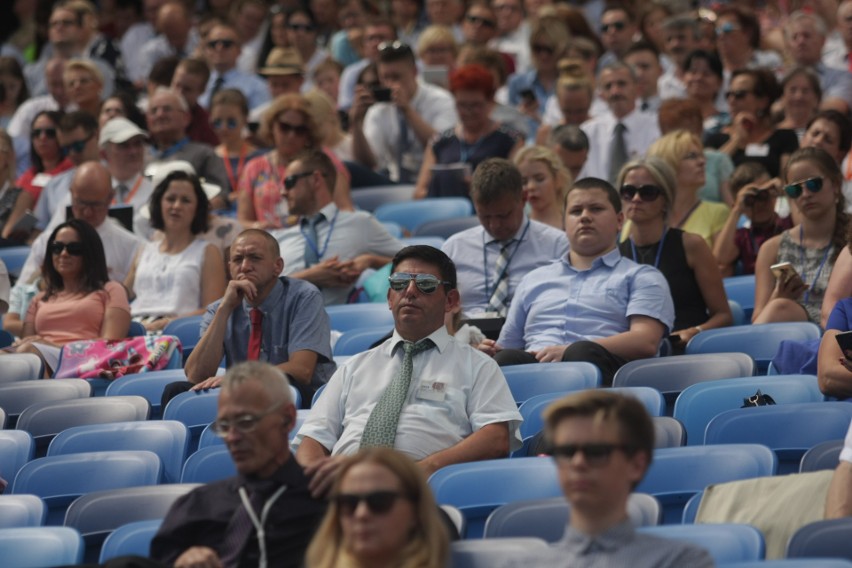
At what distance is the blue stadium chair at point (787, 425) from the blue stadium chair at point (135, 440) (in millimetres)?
1802

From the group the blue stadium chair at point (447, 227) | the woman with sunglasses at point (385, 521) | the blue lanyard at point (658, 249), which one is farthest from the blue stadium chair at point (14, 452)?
the blue stadium chair at point (447, 227)

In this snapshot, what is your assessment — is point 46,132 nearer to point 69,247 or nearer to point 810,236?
point 69,247

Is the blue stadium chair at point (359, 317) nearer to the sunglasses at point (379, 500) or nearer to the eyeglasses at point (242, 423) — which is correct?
the eyeglasses at point (242, 423)

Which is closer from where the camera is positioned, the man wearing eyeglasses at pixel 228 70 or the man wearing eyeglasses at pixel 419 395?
the man wearing eyeglasses at pixel 419 395

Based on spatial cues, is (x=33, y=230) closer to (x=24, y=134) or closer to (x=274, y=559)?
(x=24, y=134)

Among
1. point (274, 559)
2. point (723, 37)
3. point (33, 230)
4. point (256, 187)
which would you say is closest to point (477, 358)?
point (274, 559)

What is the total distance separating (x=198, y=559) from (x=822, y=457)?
1.77 m

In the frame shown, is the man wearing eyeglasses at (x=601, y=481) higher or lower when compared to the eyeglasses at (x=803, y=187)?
lower

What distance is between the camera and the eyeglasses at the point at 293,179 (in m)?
7.79

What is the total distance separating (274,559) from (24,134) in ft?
26.0

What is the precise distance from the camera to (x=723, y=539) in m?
3.82

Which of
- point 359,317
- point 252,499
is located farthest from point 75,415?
point 252,499

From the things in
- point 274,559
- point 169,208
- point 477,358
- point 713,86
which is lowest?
point 274,559

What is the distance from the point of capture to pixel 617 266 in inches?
256
